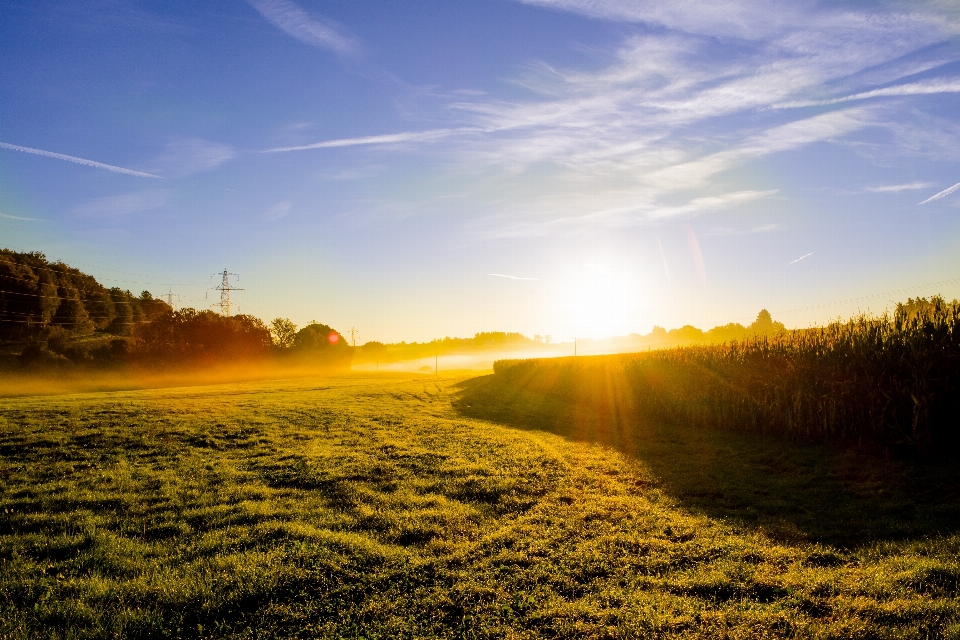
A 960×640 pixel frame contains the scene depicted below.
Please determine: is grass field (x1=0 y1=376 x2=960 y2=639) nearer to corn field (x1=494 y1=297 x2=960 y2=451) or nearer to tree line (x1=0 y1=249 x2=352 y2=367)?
corn field (x1=494 y1=297 x2=960 y2=451)

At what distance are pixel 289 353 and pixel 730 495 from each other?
91.7m

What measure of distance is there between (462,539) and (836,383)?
16139 millimetres

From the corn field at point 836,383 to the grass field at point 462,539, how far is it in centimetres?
160

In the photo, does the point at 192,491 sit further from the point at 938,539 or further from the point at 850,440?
the point at 850,440

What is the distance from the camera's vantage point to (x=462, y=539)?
33.2 feet

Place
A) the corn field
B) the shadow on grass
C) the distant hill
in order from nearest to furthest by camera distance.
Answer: the shadow on grass < the corn field < the distant hill

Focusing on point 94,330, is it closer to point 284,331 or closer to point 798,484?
point 284,331

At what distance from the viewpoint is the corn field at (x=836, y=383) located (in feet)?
52.6

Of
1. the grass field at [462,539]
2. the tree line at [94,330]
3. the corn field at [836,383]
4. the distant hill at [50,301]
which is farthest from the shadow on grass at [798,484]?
the distant hill at [50,301]

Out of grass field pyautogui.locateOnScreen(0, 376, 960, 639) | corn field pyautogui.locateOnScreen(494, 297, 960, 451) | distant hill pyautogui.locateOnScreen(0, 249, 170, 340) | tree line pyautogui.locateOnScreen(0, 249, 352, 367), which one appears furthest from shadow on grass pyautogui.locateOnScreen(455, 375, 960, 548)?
distant hill pyautogui.locateOnScreen(0, 249, 170, 340)

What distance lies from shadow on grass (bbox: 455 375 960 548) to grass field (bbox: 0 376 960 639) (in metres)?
0.10

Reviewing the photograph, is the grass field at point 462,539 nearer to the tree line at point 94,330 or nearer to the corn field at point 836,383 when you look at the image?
the corn field at point 836,383

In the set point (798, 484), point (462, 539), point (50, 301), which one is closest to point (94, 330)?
point (50, 301)

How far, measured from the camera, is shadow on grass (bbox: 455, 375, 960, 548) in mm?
10719
